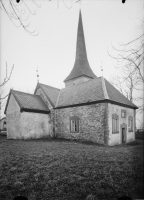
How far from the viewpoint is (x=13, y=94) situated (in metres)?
15.9

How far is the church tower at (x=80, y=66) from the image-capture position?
25.7 m

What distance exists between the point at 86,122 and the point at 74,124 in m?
1.75

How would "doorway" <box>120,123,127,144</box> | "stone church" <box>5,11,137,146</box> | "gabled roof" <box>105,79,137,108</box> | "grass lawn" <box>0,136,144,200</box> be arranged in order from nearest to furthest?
"grass lawn" <box>0,136,144,200</box> < "stone church" <box>5,11,137,146</box> < "gabled roof" <box>105,79,137,108</box> < "doorway" <box>120,123,127,144</box>

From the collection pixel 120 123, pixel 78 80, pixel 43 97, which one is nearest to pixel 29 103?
pixel 43 97

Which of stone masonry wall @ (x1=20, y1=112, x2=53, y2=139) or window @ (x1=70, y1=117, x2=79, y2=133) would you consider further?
stone masonry wall @ (x1=20, y1=112, x2=53, y2=139)

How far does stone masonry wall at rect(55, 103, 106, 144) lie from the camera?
12.7 m

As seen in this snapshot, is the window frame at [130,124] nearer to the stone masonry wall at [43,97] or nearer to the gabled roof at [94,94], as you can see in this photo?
the gabled roof at [94,94]

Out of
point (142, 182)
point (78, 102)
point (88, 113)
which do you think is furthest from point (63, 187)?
point (78, 102)

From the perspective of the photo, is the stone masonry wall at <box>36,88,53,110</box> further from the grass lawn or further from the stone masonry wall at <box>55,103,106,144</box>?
the grass lawn

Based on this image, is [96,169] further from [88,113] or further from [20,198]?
[88,113]

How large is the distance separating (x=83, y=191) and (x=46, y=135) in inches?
538

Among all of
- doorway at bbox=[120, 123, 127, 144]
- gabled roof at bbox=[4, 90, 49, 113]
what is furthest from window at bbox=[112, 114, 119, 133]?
gabled roof at bbox=[4, 90, 49, 113]

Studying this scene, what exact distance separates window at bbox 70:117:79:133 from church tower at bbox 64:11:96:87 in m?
12.0

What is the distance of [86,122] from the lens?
45.1ft
